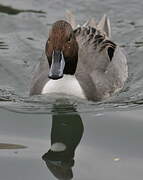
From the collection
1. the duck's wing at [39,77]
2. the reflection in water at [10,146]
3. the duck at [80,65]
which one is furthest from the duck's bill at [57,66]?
the reflection in water at [10,146]

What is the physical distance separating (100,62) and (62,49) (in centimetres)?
103

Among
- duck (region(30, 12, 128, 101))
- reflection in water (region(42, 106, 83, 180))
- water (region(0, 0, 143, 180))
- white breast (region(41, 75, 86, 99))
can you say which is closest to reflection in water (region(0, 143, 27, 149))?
water (region(0, 0, 143, 180))

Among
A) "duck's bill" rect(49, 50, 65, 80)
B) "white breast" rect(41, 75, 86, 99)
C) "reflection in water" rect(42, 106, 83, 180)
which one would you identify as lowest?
"reflection in water" rect(42, 106, 83, 180)

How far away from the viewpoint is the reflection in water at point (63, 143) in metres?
6.42

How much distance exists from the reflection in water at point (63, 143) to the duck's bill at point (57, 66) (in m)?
0.55

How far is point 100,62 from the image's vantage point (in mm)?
8516

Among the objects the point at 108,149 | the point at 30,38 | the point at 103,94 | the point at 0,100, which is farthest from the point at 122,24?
the point at 108,149

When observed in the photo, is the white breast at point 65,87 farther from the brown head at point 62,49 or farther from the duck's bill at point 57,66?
the duck's bill at point 57,66

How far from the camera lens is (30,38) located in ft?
32.3

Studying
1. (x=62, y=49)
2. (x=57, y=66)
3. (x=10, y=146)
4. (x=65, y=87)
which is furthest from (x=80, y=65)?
(x=10, y=146)

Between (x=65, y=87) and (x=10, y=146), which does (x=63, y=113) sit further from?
(x=10, y=146)

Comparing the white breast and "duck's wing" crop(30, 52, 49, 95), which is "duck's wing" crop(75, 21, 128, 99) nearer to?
the white breast

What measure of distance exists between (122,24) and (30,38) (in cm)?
140

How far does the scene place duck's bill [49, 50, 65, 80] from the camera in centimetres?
726
